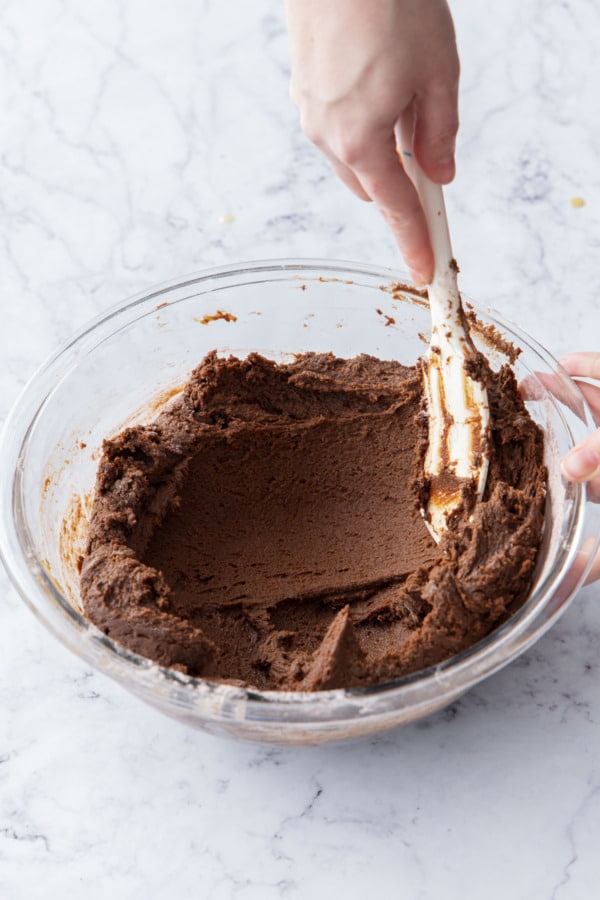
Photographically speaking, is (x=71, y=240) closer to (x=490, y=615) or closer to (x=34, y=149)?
(x=34, y=149)

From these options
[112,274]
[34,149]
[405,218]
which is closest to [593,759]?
[405,218]

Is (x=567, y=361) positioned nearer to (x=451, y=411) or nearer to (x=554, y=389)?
(x=554, y=389)

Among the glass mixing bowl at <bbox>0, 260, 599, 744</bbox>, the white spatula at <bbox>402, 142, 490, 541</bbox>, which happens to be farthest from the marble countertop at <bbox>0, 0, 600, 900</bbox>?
the white spatula at <bbox>402, 142, 490, 541</bbox>

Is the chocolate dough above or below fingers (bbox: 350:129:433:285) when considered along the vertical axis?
below

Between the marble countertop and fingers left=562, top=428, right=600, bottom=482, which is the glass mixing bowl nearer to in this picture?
fingers left=562, top=428, right=600, bottom=482

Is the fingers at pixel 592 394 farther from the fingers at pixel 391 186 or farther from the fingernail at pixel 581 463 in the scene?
the fingers at pixel 391 186

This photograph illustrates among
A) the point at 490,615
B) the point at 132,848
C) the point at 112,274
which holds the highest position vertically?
the point at 112,274

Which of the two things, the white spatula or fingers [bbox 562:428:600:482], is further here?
the white spatula

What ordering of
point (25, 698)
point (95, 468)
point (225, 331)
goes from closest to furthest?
1. point (25, 698)
2. point (95, 468)
3. point (225, 331)
